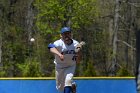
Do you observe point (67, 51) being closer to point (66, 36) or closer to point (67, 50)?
point (67, 50)

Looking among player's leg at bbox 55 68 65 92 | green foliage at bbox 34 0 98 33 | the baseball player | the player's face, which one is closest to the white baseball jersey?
the baseball player

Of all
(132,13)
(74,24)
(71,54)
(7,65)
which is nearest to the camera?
(71,54)

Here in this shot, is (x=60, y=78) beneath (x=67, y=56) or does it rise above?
beneath

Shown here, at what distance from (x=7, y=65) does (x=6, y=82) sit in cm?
2452

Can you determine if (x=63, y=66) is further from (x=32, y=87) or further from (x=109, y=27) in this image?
(x=109, y=27)

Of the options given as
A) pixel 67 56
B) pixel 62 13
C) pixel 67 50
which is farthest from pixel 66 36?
pixel 62 13

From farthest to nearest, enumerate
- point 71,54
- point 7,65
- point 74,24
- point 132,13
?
point 132,13 → point 7,65 → point 74,24 → point 71,54

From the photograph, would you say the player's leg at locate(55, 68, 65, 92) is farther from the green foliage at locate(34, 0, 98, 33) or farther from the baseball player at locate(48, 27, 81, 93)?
the green foliage at locate(34, 0, 98, 33)

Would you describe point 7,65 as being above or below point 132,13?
below

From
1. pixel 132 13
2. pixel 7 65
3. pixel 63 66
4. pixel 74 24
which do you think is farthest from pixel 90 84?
pixel 132 13

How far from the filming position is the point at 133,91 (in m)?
11.2

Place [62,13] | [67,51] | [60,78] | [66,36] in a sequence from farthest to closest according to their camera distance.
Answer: [62,13] → [60,78] → [67,51] → [66,36]

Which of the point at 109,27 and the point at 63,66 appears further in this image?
the point at 109,27

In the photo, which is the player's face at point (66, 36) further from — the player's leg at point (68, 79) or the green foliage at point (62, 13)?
the green foliage at point (62, 13)
